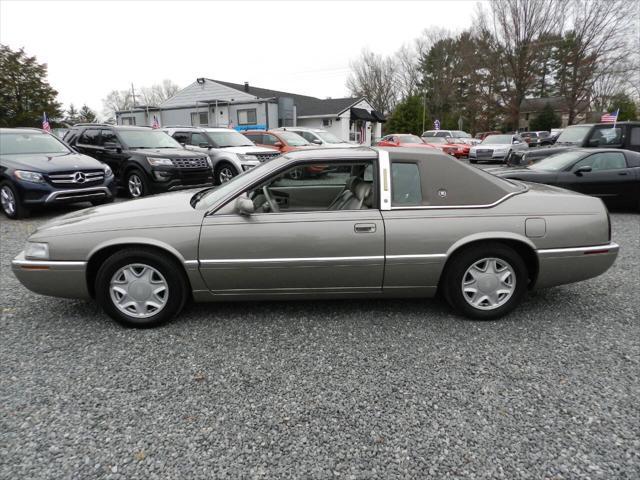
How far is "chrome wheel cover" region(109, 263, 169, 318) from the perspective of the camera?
3.37 meters

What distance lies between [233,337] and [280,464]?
4.51ft

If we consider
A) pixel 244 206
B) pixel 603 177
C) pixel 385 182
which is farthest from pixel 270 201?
pixel 603 177

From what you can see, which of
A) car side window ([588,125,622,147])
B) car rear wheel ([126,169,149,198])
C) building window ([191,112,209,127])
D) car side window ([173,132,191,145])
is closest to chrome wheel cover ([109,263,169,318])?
car rear wheel ([126,169,149,198])

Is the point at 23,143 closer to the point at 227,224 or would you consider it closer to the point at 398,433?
A: the point at 227,224

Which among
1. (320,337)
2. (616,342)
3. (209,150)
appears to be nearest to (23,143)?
(209,150)

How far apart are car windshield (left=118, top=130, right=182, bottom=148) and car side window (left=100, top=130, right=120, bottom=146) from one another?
16 centimetres

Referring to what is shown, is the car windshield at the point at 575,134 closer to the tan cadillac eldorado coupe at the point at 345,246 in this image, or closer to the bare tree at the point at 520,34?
the tan cadillac eldorado coupe at the point at 345,246

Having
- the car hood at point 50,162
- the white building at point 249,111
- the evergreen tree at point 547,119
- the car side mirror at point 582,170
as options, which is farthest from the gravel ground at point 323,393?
the evergreen tree at point 547,119

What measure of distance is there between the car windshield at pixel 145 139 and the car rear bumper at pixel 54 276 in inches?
292

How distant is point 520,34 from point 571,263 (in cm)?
3788

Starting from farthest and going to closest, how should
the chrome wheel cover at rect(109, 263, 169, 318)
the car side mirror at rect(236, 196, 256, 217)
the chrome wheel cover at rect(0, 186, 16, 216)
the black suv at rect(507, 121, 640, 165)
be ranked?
the black suv at rect(507, 121, 640, 165) → the chrome wheel cover at rect(0, 186, 16, 216) → the chrome wheel cover at rect(109, 263, 169, 318) → the car side mirror at rect(236, 196, 256, 217)

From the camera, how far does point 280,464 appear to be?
2076 mm

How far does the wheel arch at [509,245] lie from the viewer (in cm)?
335

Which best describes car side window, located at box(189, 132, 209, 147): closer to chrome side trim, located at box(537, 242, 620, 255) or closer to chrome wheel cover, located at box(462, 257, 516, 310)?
chrome wheel cover, located at box(462, 257, 516, 310)
